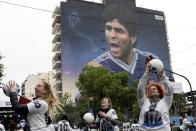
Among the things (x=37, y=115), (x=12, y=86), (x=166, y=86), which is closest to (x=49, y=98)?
(x=37, y=115)

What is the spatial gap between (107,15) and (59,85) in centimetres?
1858

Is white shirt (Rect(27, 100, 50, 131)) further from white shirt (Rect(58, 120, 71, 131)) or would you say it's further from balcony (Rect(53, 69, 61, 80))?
balcony (Rect(53, 69, 61, 80))

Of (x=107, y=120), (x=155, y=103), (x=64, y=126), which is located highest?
(x=155, y=103)

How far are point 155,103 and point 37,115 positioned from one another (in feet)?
6.38

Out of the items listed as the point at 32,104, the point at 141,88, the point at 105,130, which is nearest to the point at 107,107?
the point at 105,130

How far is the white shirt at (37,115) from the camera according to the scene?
15.3 feet

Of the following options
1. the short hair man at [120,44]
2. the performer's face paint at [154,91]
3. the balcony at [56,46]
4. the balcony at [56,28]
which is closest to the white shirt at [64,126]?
the performer's face paint at [154,91]

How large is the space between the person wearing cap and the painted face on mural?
57.1m

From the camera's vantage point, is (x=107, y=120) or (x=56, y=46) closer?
(x=107, y=120)

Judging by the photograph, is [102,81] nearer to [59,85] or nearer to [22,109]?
[59,85]

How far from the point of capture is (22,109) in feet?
14.7

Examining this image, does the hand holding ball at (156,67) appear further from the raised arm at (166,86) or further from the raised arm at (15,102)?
the raised arm at (15,102)

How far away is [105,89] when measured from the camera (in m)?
37.8

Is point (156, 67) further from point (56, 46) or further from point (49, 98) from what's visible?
point (56, 46)
